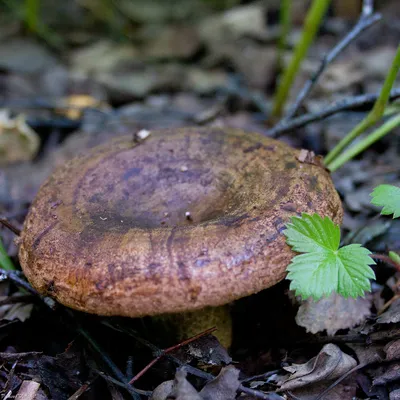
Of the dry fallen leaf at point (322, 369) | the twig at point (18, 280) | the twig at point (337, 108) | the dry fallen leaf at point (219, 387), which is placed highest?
the twig at point (337, 108)

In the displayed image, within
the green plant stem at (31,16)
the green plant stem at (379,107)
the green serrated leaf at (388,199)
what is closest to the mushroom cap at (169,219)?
the green serrated leaf at (388,199)

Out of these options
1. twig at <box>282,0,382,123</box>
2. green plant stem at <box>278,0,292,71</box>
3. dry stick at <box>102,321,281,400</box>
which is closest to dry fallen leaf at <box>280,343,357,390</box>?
dry stick at <box>102,321,281,400</box>

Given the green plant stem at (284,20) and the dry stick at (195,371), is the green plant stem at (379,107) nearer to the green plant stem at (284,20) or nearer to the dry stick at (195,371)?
the dry stick at (195,371)

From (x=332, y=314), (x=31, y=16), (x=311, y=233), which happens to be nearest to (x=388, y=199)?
(x=311, y=233)

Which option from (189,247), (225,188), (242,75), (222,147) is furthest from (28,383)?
(242,75)

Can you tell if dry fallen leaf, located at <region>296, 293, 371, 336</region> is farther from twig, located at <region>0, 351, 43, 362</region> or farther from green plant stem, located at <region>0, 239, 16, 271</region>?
green plant stem, located at <region>0, 239, 16, 271</region>

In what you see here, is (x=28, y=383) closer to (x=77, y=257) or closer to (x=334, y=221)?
(x=77, y=257)

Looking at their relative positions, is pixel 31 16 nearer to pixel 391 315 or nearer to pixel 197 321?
pixel 197 321
